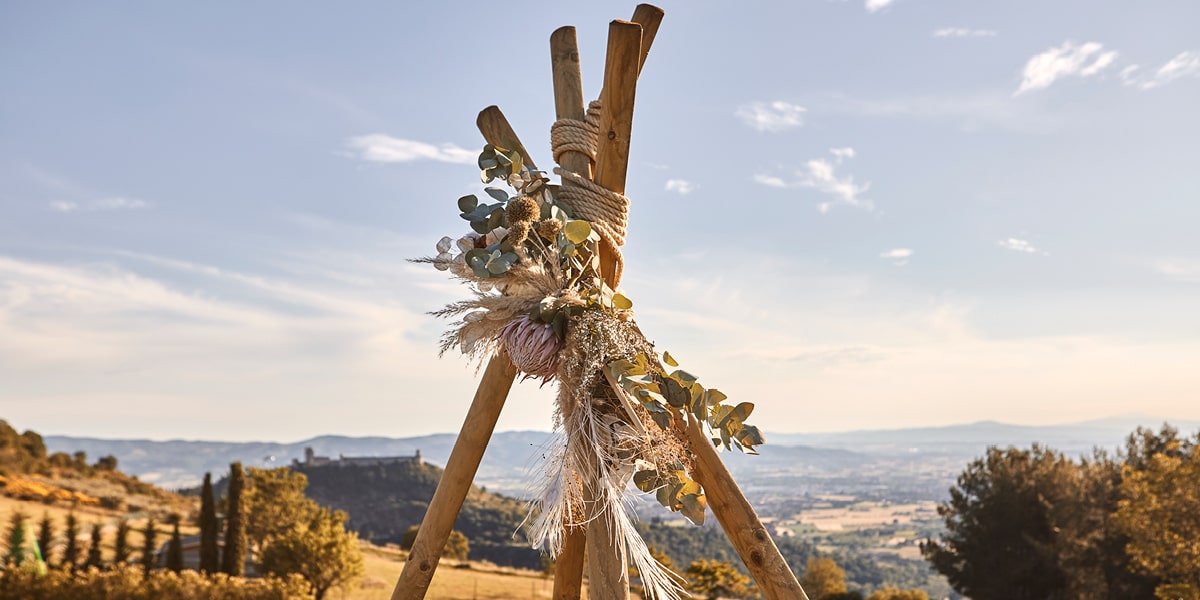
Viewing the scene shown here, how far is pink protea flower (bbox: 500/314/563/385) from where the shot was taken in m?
1.82

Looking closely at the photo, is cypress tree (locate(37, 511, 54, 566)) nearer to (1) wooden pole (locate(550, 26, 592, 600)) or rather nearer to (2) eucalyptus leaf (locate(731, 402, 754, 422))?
(1) wooden pole (locate(550, 26, 592, 600))

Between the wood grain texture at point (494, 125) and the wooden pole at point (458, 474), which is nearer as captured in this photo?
the wooden pole at point (458, 474)

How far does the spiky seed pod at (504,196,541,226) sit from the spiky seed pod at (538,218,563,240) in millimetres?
27

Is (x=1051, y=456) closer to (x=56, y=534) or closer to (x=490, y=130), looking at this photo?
(x=490, y=130)

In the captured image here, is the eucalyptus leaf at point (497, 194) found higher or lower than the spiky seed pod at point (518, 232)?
higher

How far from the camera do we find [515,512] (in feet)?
66.4

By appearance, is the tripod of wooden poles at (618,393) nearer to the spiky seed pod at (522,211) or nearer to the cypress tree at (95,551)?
the spiky seed pod at (522,211)

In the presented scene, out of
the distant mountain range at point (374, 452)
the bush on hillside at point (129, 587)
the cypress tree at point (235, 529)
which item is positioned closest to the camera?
the bush on hillside at point (129, 587)

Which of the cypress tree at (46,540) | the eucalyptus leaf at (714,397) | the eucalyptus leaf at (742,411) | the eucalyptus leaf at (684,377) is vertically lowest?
the cypress tree at (46,540)

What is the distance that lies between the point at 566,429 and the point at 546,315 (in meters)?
0.28

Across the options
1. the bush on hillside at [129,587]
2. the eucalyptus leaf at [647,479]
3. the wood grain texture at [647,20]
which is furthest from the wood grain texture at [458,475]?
the bush on hillside at [129,587]

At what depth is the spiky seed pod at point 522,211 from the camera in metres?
1.85

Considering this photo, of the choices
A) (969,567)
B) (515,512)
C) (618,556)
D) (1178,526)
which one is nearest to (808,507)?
(515,512)

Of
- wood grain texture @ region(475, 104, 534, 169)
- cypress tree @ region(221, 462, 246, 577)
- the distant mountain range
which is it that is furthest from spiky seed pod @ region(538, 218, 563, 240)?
the distant mountain range
